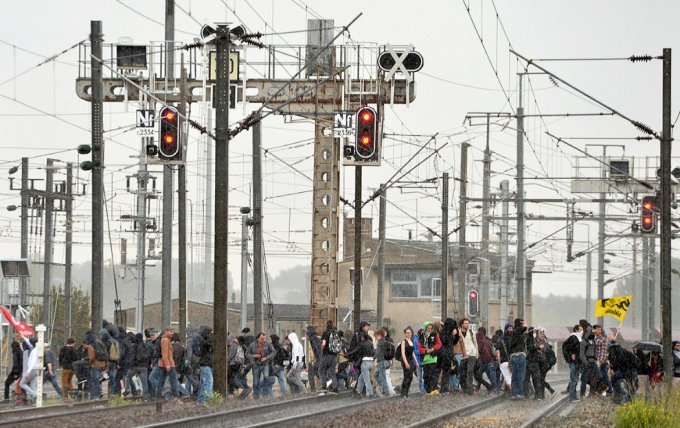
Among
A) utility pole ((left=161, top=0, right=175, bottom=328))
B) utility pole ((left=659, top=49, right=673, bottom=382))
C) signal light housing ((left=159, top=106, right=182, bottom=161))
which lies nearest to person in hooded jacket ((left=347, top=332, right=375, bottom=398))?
utility pole ((left=659, top=49, right=673, bottom=382))

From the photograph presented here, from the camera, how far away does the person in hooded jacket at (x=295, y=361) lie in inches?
1323

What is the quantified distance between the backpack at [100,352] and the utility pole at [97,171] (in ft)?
12.1

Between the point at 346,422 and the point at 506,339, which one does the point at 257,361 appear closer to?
the point at 506,339

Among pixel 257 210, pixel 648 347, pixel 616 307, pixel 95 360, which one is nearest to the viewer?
pixel 95 360

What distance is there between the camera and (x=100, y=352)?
30438mm

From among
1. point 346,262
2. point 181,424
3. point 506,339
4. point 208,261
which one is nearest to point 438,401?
point 506,339

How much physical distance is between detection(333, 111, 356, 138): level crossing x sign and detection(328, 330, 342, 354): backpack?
479 cm

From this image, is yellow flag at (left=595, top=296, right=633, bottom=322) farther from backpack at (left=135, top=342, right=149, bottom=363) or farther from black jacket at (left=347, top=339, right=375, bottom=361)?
backpack at (left=135, top=342, right=149, bottom=363)

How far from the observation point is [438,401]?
29.8 meters

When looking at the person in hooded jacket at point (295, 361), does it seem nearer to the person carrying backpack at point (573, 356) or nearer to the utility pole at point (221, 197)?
the utility pole at point (221, 197)

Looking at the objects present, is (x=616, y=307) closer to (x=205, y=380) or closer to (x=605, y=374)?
(x=605, y=374)

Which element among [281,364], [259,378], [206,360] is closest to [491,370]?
[281,364]

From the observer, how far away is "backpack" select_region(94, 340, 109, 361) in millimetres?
30422

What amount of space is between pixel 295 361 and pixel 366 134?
7601mm
